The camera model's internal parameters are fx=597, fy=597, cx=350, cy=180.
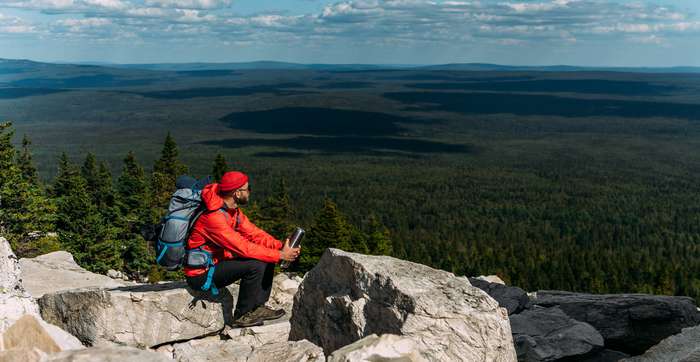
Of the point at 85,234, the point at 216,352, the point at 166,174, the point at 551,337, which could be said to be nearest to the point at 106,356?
the point at 216,352

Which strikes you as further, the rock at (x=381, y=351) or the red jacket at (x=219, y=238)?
the red jacket at (x=219, y=238)

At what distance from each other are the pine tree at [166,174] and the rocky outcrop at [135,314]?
52903mm

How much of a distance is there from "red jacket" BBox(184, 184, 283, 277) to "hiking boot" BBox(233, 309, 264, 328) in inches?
60.9

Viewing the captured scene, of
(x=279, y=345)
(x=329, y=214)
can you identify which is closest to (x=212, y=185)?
(x=279, y=345)

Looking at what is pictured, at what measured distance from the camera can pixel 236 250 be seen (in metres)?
12.8

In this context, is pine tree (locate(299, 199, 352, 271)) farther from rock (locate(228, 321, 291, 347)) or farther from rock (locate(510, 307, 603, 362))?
rock (locate(228, 321, 291, 347))

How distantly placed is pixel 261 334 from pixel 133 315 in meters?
2.96

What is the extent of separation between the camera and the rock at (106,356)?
8.59 meters

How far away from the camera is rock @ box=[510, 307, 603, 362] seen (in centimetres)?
1638

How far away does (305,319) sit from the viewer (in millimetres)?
13508

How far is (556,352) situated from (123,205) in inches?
2194

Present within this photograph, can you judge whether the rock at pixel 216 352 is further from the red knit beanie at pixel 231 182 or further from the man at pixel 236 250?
the red knit beanie at pixel 231 182

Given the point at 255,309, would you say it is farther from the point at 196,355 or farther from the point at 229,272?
the point at 196,355

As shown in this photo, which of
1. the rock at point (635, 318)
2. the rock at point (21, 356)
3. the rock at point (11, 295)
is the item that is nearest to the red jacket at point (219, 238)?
the rock at point (11, 295)
